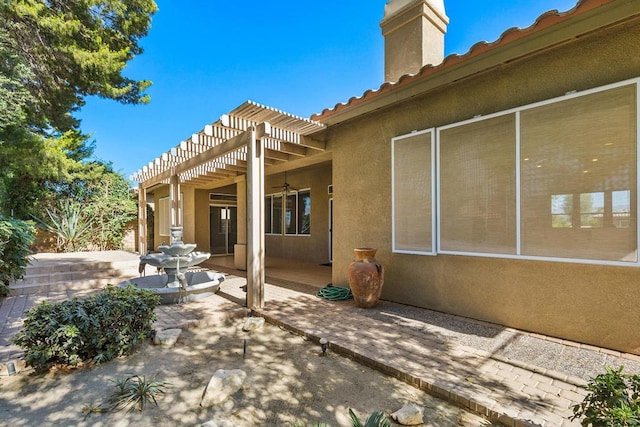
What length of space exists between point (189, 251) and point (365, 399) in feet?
16.2

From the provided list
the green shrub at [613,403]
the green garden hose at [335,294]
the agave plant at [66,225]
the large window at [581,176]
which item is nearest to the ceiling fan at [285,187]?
the green garden hose at [335,294]

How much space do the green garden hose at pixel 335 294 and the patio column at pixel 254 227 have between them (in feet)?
4.38

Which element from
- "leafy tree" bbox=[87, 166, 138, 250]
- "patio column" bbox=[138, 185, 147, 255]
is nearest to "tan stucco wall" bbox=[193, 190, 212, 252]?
"patio column" bbox=[138, 185, 147, 255]

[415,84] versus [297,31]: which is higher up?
[297,31]

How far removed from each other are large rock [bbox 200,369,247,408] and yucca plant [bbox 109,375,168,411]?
45 cm

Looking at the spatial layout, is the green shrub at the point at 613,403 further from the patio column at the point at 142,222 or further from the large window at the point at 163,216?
the large window at the point at 163,216

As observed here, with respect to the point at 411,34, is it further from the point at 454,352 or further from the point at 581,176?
the point at 454,352

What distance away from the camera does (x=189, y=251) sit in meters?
6.42

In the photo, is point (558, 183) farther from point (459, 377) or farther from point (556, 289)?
point (459, 377)

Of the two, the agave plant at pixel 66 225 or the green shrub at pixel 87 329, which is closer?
the green shrub at pixel 87 329

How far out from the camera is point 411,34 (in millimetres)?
7418

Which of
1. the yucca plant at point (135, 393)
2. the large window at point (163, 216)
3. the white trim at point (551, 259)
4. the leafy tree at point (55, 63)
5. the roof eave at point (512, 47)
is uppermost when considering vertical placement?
the leafy tree at point (55, 63)

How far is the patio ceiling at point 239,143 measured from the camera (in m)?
5.47

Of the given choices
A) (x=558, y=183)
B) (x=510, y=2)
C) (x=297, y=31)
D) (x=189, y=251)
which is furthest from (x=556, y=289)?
(x=297, y=31)
